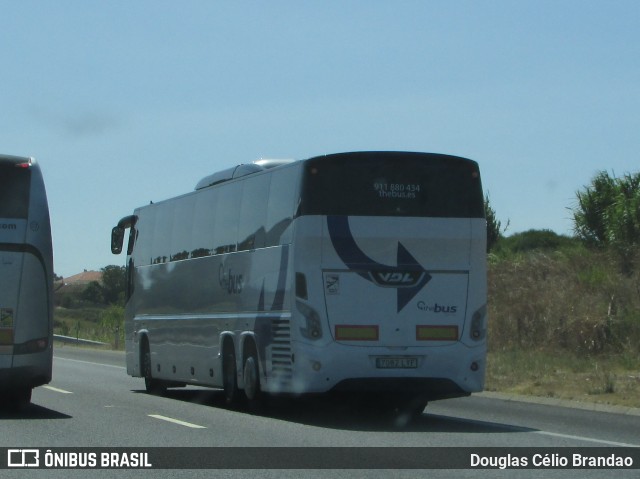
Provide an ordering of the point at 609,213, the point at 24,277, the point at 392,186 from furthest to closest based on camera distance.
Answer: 1. the point at 609,213
2. the point at 24,277
3. the point at 392,186

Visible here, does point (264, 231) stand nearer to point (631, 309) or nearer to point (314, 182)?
point (314, 182)

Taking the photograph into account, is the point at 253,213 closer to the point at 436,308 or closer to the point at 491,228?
the point at 436,308

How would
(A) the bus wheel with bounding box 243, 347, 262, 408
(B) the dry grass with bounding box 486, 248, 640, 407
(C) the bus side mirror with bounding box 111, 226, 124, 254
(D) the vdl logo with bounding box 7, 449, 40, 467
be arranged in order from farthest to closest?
(C) the bus side mirror with bounding box 111, 226, 124, 254
(B) the dry grass with bounding box 486, 248, 640, 407
(A) the bus wheel with bounding box 243, 347, 262, 408
(D) the vdl logo with bounding box 7, 449, 40, 467

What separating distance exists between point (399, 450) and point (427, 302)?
13.8 feet

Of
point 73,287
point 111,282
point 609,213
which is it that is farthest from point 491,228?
point 73,287

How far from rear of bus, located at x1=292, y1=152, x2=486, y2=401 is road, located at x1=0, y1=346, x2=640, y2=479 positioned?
2.38 ft

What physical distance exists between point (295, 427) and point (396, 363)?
5.57 ft

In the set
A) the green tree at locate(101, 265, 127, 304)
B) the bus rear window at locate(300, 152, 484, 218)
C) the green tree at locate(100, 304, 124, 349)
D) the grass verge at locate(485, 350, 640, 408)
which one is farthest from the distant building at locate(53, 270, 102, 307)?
the bus rear window at locate(300, 152, 484, 218)

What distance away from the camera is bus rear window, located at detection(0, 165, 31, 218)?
60.3 ft

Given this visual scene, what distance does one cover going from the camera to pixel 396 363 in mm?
17266

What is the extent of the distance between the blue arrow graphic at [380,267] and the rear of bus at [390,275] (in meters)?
0.01

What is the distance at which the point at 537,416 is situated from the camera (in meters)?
18.3

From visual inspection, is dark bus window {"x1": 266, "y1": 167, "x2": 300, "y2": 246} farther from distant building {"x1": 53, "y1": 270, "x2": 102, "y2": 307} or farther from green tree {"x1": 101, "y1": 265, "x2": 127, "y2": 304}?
green tree {"x1": 101, "y1": 265, "x2": 127, "y2": 304}

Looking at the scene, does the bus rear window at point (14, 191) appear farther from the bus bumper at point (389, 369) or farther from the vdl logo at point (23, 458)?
the vdl logo at point (23, 458)
